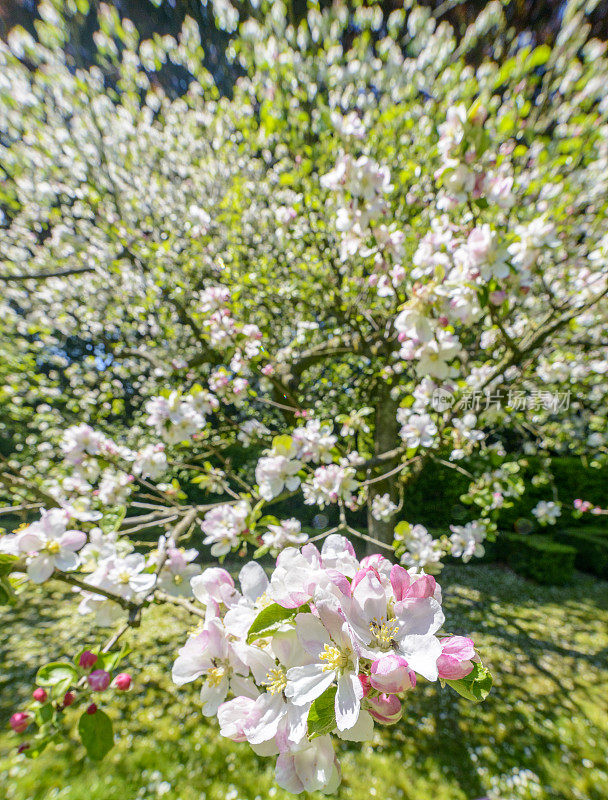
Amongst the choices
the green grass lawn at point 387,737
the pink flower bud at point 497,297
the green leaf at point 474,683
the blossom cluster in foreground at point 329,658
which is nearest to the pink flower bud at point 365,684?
the blossom cluster in foreground at point 329,658

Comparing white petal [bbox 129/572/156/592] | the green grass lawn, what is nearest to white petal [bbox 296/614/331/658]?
white petal [bbox 129/572/156/592]

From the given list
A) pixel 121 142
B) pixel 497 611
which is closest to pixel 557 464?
pixel 497 611

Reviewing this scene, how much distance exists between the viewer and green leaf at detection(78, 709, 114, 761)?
90 centimetres

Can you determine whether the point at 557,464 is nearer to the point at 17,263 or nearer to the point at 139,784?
the point at 139,784

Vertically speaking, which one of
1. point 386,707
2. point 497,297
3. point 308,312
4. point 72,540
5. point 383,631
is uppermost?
point 308,312

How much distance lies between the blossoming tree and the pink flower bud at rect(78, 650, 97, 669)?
2 centimetres

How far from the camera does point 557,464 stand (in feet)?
29.2

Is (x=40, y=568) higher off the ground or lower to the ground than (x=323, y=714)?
higher

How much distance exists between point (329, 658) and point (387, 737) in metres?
3.91

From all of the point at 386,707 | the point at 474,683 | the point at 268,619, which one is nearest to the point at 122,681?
the point at 268,619

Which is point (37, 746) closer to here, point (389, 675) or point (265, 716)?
point (265, 716)

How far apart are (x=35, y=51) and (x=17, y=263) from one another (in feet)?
10.1

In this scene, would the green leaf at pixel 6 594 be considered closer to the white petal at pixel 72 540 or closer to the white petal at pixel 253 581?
the white petal at pixel 72 540

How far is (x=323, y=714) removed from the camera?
0.59m
